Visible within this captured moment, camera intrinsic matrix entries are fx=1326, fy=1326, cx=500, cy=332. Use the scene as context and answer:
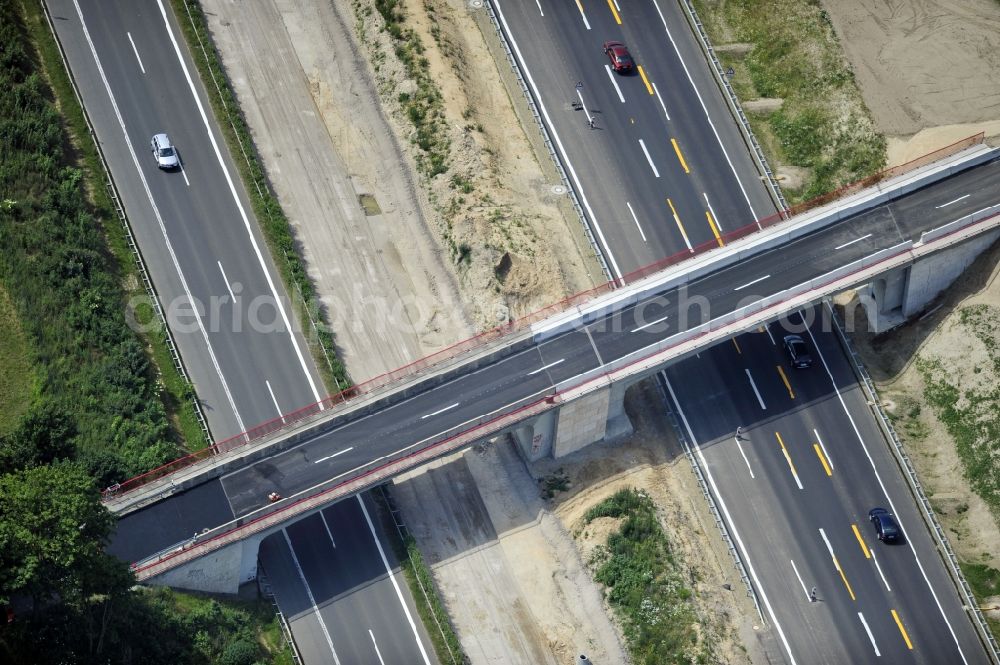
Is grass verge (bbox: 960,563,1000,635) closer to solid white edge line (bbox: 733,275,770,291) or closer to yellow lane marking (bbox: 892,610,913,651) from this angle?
yellow lane marking (bbox: 892,610,913,651)

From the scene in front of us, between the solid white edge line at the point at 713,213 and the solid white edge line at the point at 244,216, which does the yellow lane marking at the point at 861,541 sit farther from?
the solid white edge line at the point at 244,216

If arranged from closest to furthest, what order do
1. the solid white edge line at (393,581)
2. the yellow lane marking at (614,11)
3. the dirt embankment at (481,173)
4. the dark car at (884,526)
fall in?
the solid white edge line at (393,581) < the dark car at (884,526) < the dirt embankment at (481,173) < the yellow lane marking at (614,11)

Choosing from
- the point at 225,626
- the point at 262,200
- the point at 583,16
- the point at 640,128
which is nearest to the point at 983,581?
the point at 640,128

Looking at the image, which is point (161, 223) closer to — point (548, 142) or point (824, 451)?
point (548, 142)

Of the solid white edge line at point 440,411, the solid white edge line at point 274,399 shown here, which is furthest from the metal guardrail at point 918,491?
the solid white edge line at point 274,399

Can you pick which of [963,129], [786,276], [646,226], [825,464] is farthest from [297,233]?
[963,129]

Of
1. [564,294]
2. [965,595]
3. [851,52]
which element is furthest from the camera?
[851,52]

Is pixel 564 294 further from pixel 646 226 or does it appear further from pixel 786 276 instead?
pixel 786 276
